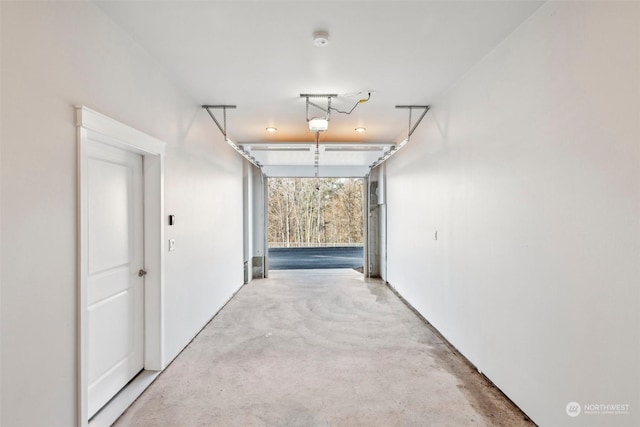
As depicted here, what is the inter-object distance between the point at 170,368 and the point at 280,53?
9.19ft

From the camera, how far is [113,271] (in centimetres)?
235

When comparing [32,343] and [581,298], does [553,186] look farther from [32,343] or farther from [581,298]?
[32,343]

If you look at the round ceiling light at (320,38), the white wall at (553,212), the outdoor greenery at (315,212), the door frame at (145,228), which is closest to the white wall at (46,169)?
the door frame at (145,228)

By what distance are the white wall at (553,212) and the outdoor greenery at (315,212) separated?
37.9 ft

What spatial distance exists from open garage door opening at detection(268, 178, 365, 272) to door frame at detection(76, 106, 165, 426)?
38.0 ft

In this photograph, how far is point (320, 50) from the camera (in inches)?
96.0

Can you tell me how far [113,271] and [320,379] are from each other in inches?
70.9

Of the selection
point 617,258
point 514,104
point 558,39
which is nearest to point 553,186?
point 617,258

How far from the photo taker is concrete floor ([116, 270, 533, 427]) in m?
2.14

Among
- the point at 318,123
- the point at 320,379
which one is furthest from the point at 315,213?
the point at 320,379

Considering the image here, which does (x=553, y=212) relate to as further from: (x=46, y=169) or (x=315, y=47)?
(x=46, y=169)

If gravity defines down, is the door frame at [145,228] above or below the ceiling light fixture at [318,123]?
below

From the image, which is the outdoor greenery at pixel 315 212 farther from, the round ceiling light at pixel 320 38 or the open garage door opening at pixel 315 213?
the round ceiling light at pixel 320 38

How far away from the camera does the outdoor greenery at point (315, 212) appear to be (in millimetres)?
14508
